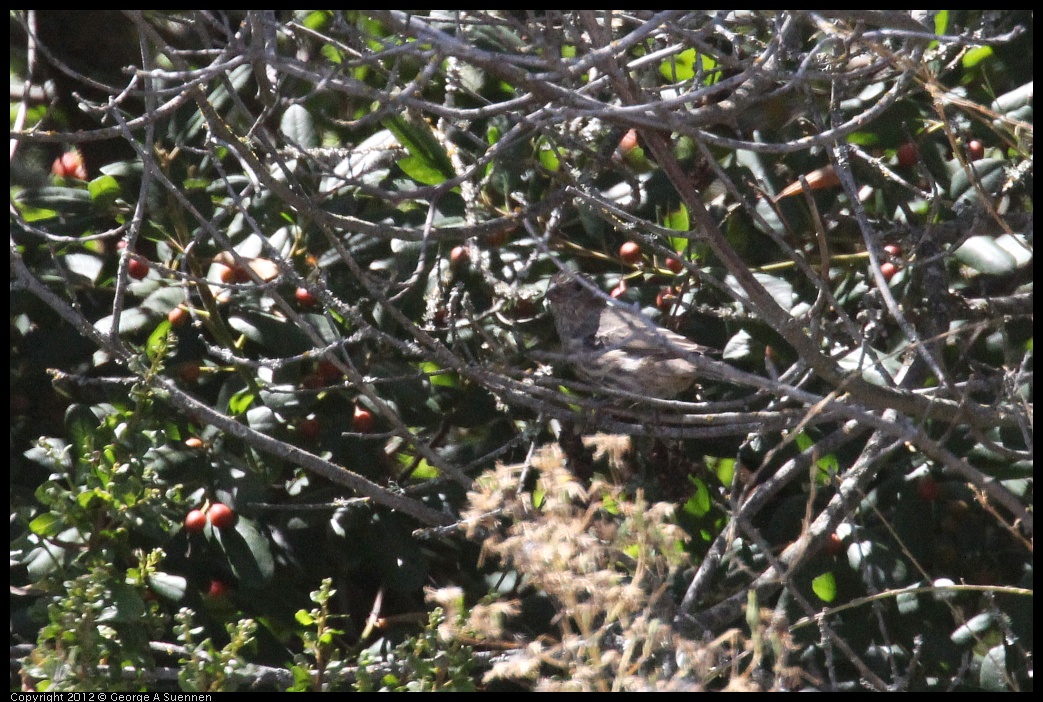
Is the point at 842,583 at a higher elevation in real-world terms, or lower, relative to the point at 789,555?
lower

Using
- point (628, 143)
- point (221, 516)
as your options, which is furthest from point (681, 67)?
point (221, 516)

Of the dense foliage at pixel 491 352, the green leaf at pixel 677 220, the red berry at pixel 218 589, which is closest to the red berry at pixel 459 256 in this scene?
the dense foliage at pixel 491 352

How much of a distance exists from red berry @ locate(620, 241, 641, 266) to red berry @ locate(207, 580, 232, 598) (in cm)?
169

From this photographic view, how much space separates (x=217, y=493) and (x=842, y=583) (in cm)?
195

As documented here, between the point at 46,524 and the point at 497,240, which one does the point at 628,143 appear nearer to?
the point at 497,240

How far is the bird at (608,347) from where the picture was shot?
334 cm

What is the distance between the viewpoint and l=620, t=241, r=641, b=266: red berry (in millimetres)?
3359

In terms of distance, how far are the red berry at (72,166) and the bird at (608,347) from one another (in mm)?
1866

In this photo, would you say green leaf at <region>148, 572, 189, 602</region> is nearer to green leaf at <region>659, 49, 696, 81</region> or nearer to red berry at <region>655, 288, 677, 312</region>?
red berry at <region>655, 288, 677, 312</region>

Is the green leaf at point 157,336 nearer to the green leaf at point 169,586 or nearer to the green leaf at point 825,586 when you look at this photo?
the green leaf at point 169,586

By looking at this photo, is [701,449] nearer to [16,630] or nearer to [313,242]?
[313,242]
